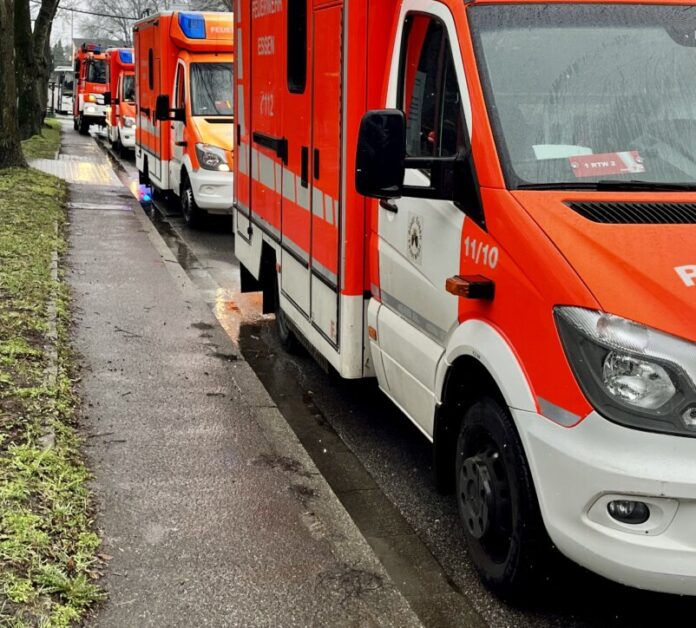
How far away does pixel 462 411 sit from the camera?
4.16m

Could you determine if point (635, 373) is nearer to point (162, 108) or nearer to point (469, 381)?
point (469, 381)

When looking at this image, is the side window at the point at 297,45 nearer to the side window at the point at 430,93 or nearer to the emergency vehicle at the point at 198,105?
the side window at the point at 430,93

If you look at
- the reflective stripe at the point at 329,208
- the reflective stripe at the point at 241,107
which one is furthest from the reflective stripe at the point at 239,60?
the reflective stripe at the point at 329,208

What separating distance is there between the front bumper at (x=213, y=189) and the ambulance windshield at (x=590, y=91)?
9547mm

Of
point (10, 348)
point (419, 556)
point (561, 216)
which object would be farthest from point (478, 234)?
point (10, 348)

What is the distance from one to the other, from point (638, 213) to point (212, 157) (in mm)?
10427

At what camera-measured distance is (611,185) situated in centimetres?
376

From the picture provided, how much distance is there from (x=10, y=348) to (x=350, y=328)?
2509 mm

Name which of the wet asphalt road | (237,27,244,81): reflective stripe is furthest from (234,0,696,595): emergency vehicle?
(237,27,244,81): reflective stripe

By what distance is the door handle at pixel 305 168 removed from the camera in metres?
5.95

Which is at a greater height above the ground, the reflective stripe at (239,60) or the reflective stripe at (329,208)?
the reflective stripe at (239,60)

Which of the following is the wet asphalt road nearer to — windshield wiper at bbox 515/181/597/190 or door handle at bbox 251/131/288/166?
windshield wiper at bbox 515/181/597/190

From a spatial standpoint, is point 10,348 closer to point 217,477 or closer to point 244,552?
point 217,477

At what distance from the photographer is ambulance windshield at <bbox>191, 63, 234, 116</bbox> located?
1370 centimetres
